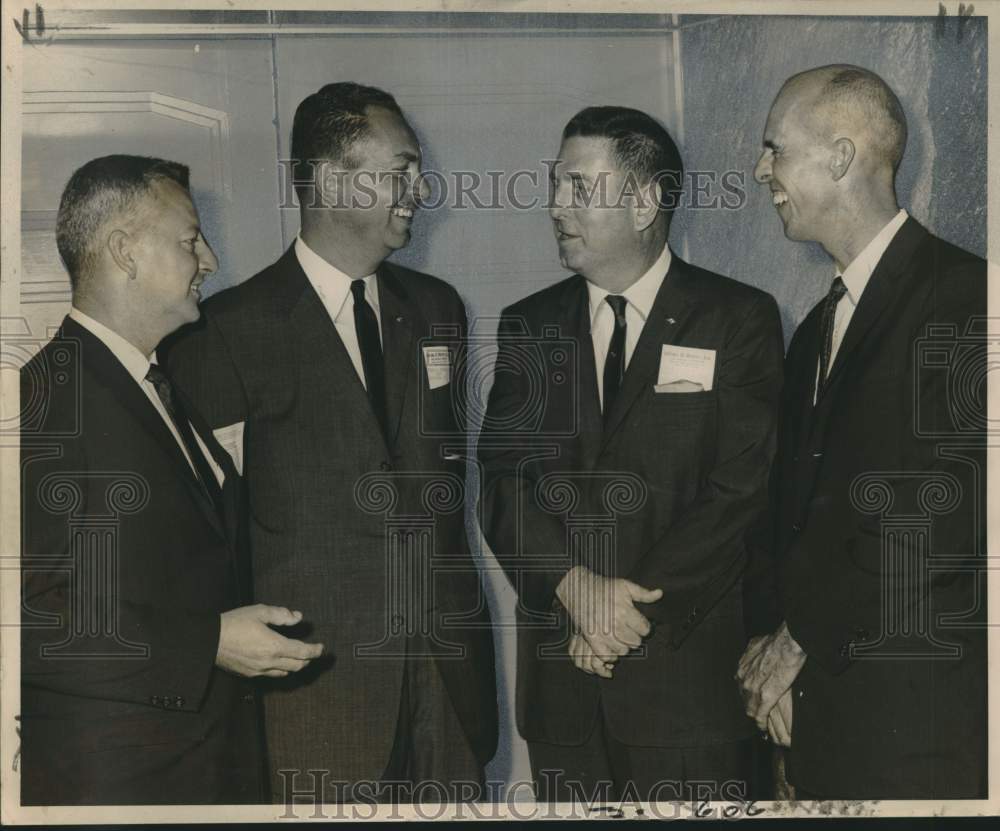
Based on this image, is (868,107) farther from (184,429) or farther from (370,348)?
(184,429)

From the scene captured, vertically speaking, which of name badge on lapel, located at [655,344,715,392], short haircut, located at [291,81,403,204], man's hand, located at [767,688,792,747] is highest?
short haircut, located at [291,81,403,204]

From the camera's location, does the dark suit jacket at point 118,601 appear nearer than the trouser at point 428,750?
Yes

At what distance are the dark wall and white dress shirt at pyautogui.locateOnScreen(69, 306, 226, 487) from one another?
52.4 inches

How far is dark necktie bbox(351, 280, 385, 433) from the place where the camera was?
11.2 feet

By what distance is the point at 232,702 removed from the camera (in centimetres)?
336

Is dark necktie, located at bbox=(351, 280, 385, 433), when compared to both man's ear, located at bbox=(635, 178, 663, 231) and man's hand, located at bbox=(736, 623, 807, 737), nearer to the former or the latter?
man's ear, located at bbox=(635, 178, 663, 231)

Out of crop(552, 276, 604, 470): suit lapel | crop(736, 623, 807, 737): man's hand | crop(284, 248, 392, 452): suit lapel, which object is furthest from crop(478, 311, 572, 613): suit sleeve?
crop(736, 623, 807, 737): man's hand

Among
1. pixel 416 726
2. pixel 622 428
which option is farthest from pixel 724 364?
pixel 416 726

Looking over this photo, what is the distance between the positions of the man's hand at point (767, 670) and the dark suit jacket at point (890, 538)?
0.09 ft

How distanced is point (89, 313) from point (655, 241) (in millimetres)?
1470

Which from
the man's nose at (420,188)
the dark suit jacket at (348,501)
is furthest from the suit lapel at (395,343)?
the man's nose at (420,188)

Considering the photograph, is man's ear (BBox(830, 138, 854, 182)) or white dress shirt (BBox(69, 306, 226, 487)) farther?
man's ear (BBox(830, 138, 854, 182))

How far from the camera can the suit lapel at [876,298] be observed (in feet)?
11.2

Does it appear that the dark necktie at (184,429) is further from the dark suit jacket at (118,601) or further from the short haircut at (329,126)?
the short haircut at (329,126)
